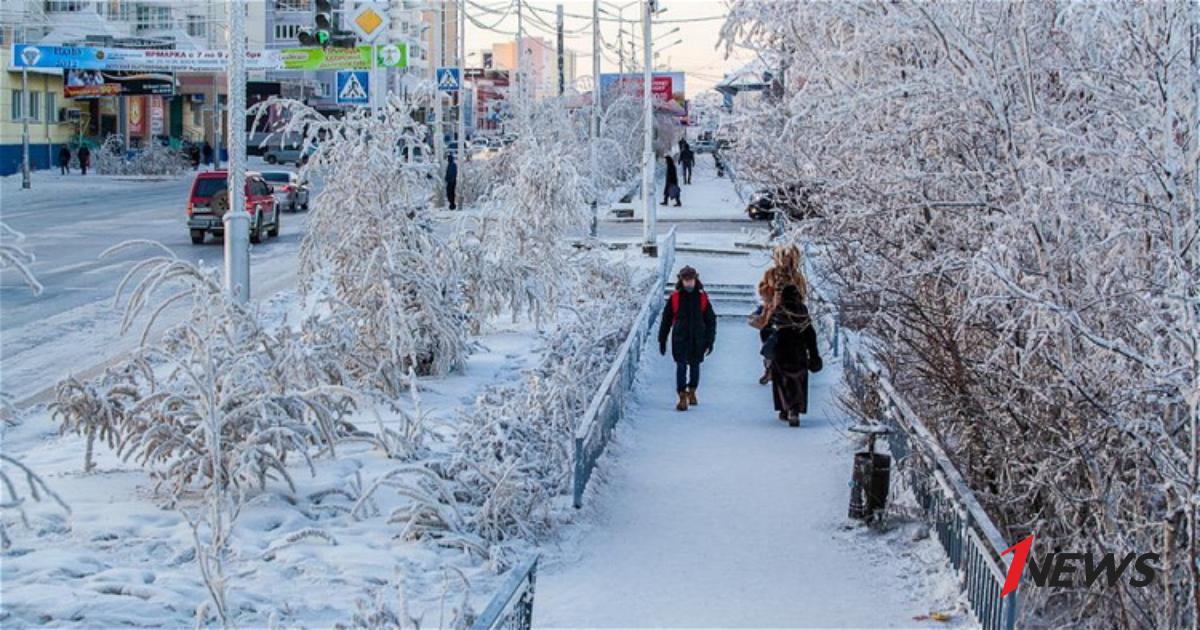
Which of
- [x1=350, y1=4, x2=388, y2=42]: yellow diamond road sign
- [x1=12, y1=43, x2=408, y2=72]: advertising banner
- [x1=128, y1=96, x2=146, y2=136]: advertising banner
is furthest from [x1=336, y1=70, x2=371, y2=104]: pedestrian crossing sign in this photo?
[x1=128, y1=96, x2=146, y2=136]: advertising banner

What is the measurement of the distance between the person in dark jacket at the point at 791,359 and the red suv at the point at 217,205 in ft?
57.4

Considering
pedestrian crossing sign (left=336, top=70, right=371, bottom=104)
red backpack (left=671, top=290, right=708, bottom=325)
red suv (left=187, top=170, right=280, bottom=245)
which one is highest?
pedestrian crossing sign (left=336, top=70, right=371, bottom=104)

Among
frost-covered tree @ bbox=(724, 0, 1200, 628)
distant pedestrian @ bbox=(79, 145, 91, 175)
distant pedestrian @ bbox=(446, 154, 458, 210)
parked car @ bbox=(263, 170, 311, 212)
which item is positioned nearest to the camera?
frost-covered tree @ bbox=(724, 0, 1200, 628)

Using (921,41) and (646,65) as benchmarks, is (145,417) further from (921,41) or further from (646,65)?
(646,65)

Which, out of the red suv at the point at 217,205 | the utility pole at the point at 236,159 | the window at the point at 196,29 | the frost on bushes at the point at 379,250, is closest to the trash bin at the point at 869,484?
the frost on bushes at the point at 379,250

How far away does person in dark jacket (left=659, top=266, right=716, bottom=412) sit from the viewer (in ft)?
45.0

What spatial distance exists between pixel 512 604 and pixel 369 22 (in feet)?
43.5

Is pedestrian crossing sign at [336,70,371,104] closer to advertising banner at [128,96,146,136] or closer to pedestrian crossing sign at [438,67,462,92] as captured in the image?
pedestrian crossing sign at [438,67,462,92]

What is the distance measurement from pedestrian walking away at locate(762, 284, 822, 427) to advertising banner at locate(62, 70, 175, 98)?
56159 millimetres

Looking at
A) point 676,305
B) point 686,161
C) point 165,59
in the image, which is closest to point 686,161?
point 686,161

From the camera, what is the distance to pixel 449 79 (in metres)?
40.3

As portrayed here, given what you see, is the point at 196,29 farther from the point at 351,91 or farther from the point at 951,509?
the point at 951,509

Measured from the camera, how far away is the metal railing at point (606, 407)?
9547 millimetres

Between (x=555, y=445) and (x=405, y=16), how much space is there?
112222 mm
